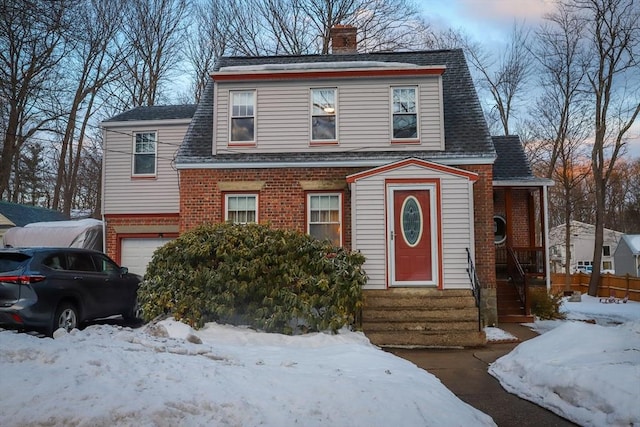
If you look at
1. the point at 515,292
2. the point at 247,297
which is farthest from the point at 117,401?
the point at 515,292

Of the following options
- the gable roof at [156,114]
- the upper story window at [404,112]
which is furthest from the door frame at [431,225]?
the gable roof at [156,114]

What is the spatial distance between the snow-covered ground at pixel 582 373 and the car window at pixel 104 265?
7.20 meters

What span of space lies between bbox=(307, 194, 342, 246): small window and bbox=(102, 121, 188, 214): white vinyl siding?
15.5ft

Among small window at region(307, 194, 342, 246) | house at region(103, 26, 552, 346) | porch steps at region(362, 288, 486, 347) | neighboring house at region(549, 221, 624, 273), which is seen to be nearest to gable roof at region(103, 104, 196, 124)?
house at region(103, 26, 552, 346)

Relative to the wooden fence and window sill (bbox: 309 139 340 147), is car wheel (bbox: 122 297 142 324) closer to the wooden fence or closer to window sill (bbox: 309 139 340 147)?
window sill (bbox: 309 139 340 147)

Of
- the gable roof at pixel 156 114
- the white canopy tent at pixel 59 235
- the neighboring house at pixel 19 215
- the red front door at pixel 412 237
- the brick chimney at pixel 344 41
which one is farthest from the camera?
the neighboring house at pixel 19 215

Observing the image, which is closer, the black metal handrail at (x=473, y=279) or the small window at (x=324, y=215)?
the black metal handrail at (x=473, y=279)

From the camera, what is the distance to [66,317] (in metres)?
8.34

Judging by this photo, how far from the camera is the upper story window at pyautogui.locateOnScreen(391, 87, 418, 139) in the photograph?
12.5 meters

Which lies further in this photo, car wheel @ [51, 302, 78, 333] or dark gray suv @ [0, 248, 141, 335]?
car wheel @ [51, 302, 78, 333]

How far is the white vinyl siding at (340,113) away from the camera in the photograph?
40.8ft

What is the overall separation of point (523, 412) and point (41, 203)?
1669 inches

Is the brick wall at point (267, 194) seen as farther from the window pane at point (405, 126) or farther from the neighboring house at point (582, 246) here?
the neighboring house at point (582, 246)

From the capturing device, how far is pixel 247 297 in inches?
342
